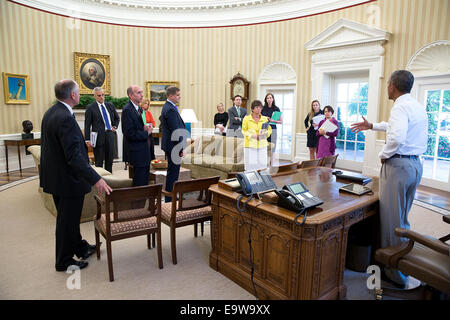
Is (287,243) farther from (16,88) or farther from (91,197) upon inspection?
(16,88)

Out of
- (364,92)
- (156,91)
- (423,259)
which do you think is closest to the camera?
(423,259)

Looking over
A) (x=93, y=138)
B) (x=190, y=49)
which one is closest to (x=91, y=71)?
(x=190, y=49)

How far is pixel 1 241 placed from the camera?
151 inches

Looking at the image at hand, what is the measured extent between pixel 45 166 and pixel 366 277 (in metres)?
3.20

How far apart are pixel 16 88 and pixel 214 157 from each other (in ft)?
17.3

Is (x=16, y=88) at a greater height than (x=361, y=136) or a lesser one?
greater

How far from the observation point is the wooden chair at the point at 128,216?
9.41ft

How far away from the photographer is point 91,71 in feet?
30.4

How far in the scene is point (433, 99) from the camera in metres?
6.54

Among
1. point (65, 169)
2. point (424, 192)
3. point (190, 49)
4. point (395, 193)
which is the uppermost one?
point (190, 49)

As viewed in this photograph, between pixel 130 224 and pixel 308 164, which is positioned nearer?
pixel 130 224

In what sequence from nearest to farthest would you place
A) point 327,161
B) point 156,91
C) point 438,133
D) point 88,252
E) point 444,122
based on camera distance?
1. point 88,252
2. point 327,161
3. point 444,122
4. point 438,133
5. point 156,91

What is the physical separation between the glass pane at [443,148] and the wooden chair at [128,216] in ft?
19.8
